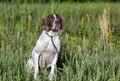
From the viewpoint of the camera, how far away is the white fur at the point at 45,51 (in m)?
5.08

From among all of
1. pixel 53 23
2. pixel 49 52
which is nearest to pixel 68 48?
Result: pixel 49 52

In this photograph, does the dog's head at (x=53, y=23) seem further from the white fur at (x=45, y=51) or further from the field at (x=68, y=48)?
the field at (x=68, y=48)

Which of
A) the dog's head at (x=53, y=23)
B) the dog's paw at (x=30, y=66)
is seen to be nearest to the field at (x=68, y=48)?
the dog's paw at (x=30, y=66)

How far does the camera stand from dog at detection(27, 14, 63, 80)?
5.05 m

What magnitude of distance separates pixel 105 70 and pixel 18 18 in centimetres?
316

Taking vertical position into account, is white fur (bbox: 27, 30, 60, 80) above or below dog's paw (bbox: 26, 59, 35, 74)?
above

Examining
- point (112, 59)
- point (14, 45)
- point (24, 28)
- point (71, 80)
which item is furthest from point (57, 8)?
point (71, 80)

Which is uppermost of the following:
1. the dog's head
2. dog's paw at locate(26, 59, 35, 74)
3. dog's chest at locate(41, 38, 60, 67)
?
the dog's head

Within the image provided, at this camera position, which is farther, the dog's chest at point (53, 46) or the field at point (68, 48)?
the dog's chest at point (53, 46)

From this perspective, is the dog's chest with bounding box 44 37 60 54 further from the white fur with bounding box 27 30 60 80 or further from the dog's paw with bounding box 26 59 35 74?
the dog's paw with bounding box 26 59 35 74

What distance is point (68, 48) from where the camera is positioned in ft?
20.1

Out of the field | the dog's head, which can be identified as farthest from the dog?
the field

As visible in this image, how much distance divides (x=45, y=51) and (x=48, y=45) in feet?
0.31

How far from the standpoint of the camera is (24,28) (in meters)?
7.56
